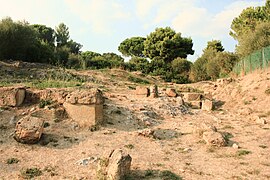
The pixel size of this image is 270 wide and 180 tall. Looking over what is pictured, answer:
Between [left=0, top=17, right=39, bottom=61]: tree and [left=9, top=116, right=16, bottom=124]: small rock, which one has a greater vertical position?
[left=0, top=17, right=39, bottom=61]: tree

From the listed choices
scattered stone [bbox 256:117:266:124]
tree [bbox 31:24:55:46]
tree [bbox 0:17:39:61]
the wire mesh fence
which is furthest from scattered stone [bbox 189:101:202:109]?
tree [bbox 31:24:55:46]

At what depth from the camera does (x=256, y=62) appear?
15328mm

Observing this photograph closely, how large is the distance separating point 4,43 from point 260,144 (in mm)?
19902

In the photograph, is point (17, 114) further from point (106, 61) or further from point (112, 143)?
point (106, 61)

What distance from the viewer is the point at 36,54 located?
2459 centimetres

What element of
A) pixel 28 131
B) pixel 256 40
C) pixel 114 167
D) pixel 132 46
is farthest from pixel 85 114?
pixel 132 46

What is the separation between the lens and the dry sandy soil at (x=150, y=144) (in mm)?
6185

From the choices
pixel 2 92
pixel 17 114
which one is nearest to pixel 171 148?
pixel 17 114

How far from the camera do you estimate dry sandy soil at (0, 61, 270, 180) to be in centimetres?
618

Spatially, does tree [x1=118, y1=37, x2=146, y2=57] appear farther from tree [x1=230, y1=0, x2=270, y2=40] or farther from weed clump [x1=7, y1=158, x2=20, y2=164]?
weed clump [x1=7, y1=158, x2=20, y2=164]

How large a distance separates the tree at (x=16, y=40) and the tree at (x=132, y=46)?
19.7 metres

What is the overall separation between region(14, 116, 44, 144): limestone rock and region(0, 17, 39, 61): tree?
16.6 metres

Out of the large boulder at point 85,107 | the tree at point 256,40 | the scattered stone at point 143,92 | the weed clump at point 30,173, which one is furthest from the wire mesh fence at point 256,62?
the weed clump at point 30,173

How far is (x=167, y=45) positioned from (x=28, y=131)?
93.4 feet
